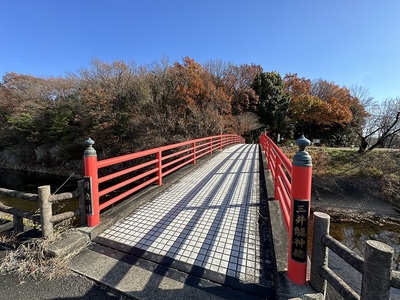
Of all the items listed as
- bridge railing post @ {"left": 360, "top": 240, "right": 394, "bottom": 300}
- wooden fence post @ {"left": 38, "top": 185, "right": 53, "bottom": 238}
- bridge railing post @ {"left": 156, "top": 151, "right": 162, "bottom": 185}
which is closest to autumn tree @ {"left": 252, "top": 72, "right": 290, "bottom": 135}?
bridge railing post @ {"left": 156, "top": 151, "right": 162, "bottom": 185}

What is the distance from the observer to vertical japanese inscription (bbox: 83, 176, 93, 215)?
2.64 metres

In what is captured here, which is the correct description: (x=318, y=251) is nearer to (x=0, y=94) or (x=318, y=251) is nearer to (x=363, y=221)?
(x=363, y=221)

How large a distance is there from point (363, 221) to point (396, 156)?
10799 mm

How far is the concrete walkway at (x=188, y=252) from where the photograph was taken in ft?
6.11

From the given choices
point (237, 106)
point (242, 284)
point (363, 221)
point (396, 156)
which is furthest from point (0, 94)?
point (396, 156)

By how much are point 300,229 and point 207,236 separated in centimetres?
132

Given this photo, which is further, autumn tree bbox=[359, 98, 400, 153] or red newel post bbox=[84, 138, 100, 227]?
autumn tree bbox=[359, 98, 400, 153]

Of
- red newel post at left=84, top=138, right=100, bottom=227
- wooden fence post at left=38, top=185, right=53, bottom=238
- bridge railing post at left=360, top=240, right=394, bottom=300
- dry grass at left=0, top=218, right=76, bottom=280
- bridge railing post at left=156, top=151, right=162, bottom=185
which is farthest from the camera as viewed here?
bridge railing post at left=156, top=151, right=162, bottom=185

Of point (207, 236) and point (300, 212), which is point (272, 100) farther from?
point (300, 212)

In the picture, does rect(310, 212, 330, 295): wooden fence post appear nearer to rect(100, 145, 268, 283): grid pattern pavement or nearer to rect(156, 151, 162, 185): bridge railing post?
rect(100, 145, 268, 283): grid pattern pavement

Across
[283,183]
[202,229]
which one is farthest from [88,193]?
[283,183]

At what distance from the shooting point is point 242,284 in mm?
1887

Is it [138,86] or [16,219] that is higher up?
[138,86]

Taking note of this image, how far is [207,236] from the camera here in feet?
8.84
